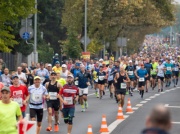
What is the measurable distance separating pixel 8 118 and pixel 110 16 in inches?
2000

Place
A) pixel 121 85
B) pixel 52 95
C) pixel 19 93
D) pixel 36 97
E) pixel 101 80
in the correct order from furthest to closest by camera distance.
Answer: pixel 101 80 → pixel 121 85 → pixel 52 95 → pixel 36 97 → pixel 19 93

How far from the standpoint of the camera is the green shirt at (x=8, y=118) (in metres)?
10.3

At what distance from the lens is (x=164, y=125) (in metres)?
4.93

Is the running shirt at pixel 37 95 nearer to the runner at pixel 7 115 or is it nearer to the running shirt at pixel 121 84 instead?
the runner at pixel 7 115

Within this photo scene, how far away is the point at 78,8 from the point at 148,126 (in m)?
55.5

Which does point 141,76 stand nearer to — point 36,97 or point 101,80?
point 101,80

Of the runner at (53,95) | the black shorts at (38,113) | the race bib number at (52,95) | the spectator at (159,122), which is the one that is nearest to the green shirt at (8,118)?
the spectator at (159,122)

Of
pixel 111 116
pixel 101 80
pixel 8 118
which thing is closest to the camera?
pixel 8 118

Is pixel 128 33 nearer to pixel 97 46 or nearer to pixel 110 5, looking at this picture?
pixel 97 46

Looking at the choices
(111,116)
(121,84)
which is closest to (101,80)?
(121,84)

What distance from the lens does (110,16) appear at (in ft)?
200

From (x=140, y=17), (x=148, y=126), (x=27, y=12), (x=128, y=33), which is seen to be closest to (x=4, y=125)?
(x=148, y=126)

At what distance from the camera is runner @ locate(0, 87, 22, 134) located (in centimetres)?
1034

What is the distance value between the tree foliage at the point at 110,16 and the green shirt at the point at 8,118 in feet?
158
